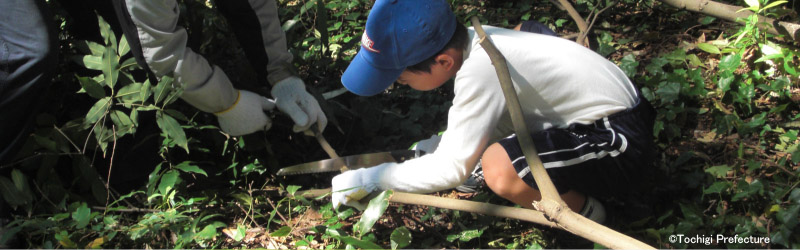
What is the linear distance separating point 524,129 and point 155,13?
1.13 metres

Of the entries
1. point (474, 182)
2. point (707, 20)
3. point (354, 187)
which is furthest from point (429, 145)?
point (707, 20)

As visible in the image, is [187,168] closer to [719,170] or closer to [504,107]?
[504,107]

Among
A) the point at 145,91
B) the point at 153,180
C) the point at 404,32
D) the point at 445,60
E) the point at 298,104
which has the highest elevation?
the point at 404,32

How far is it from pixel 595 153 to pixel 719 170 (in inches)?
24.7

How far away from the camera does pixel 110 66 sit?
2.07 m

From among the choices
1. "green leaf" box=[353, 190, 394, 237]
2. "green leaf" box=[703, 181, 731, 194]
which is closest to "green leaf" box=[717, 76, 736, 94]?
"green leaf" box=[703, 181, 731, 194]

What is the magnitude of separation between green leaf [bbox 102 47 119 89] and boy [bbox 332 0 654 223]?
792 mm

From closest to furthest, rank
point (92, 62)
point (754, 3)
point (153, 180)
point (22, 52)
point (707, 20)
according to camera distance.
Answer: point (22, 52), point (92, 62), point (153, 180), point (754, 3), point (707, 20)

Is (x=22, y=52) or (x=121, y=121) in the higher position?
(x=22, y=52)

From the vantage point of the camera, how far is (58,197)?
218 centimetres

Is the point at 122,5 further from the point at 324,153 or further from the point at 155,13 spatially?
the point at 324,153

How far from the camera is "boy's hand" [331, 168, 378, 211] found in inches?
77.4

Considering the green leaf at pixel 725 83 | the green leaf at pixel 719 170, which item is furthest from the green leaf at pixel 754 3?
the green leaf at pixel 719 170

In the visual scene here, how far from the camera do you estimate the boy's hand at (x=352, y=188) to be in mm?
1966
